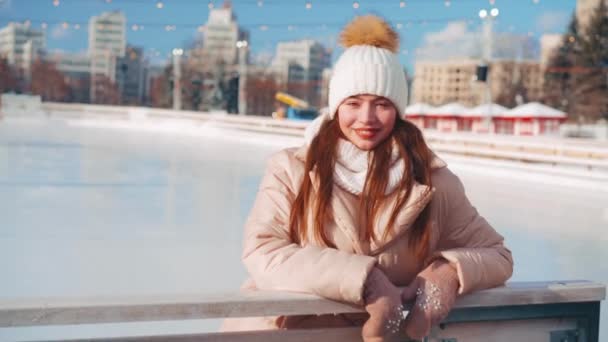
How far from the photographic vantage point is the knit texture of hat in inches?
63.8

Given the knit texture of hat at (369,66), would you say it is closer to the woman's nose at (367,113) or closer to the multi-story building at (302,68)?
the woman's nose at (367,113)

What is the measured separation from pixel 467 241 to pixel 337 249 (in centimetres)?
32

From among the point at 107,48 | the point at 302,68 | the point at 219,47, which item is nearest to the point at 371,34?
the point at 219,47

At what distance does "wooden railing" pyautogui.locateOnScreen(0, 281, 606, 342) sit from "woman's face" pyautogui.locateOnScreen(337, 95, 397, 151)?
357 mm

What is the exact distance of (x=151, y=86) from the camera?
212ft

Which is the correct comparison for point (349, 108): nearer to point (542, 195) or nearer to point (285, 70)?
point (542, 195)

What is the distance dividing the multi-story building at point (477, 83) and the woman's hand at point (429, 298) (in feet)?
80.7

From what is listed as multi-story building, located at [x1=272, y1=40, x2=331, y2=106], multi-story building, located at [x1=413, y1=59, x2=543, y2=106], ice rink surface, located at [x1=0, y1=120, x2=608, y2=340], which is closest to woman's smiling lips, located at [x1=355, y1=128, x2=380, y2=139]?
ice rink surface, located at [x1=0, y1=120, x2=608, y2=340]

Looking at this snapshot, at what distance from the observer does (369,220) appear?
1.53 m

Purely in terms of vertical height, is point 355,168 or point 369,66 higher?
point 369,66

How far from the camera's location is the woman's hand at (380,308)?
1394 millimetres

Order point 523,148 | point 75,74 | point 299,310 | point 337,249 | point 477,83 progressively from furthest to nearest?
point 75,74
point 477,83
point 523,148
point 337,249
point 299,310

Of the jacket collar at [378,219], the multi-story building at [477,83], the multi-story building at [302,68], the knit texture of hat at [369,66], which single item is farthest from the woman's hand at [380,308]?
the multi-story building at [302,68]

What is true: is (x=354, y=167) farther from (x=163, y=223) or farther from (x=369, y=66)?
(x=163, y=223)
